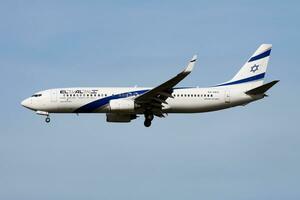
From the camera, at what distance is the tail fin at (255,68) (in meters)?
76.1

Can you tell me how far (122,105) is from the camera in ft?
232

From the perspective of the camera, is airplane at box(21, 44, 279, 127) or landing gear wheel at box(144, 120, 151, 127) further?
landing gear wheel at box(144, 120, 151, 127)

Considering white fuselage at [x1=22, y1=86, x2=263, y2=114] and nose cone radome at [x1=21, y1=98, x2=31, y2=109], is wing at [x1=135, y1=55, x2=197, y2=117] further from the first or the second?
nose cone radome at [x1=21, y1=98, x2=31, y2=109]

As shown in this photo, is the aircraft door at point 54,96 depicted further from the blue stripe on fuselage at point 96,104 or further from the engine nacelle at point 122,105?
the engine nacelle at point 122,105

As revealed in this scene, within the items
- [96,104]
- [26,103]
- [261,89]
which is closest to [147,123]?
[96,104]

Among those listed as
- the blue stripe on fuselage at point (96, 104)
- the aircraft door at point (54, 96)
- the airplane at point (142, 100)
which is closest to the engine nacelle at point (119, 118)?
the airplane at point (142, 100)

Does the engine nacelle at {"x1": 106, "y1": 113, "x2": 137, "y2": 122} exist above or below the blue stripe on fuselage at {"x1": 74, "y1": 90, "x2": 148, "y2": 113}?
below

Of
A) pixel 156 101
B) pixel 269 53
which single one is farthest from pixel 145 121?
pixel 269 53

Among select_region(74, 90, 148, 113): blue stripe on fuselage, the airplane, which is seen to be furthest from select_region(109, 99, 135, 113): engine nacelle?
select_region(74, 90, 148, 113): blue stripe on fuselage

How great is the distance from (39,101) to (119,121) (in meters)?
7.58

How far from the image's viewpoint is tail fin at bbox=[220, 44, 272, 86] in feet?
250

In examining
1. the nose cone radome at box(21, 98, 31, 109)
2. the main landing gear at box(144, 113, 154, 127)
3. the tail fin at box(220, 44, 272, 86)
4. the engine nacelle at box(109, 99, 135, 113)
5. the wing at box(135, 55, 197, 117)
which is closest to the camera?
the wing at box(135, 55, 197, 117)

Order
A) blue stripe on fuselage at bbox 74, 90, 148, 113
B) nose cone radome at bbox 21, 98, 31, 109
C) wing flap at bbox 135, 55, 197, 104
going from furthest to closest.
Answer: nose cone radome at bbox 21, 98, 31, 109 < blue stripe on fuselage at bbox 74, 90, 148, 113 < wing flap at bbox 135, 55, 197, 104

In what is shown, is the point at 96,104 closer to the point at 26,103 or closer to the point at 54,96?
the point at 54,96
